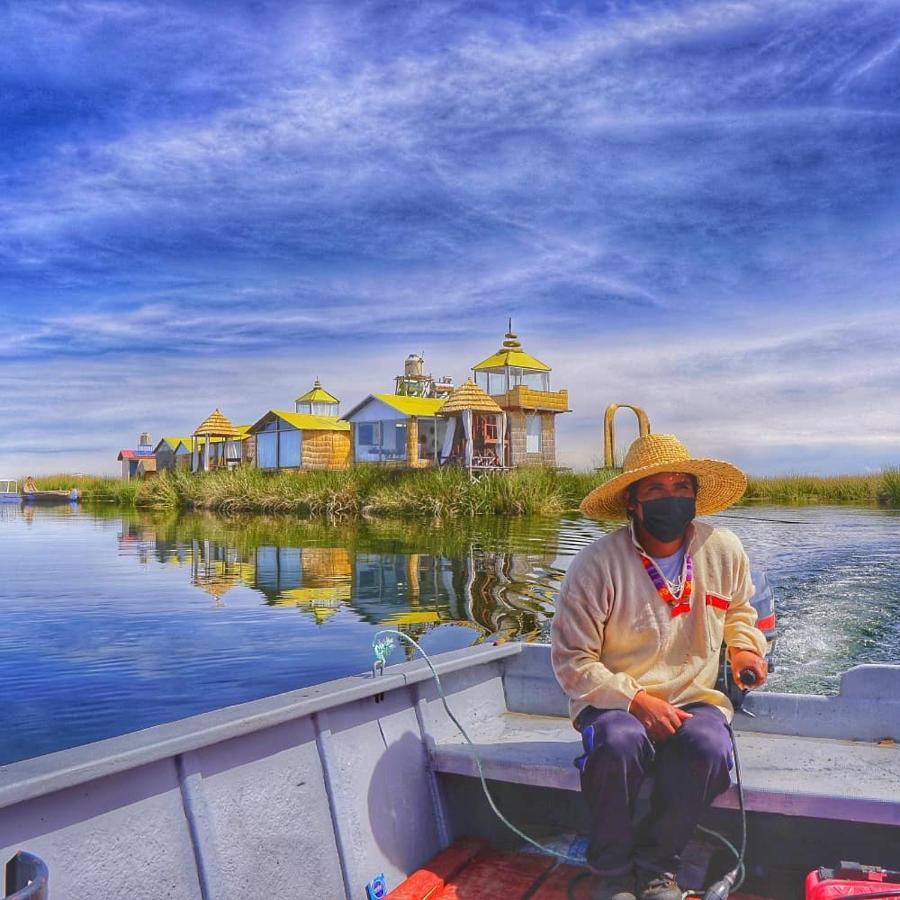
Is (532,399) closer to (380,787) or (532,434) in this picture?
(532,434)

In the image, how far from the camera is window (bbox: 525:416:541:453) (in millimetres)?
40312

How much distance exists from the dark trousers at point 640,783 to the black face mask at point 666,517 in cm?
68

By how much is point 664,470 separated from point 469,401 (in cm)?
3345

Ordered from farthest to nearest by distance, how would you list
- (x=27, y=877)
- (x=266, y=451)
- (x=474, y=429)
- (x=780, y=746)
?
(x=266, y=451)
(x=474, y=429)
(x=780, y=746)
(x=27, y=877)

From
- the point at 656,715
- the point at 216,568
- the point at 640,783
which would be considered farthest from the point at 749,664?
the point at 216,568

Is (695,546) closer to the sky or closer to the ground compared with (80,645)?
closer to the sky

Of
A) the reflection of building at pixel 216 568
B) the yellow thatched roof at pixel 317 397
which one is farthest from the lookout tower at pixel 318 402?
the reflection of building at pixel 216 568

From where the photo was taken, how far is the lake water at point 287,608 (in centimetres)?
829

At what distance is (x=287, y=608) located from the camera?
1336 centimetres

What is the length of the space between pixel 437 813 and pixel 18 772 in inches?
74.7

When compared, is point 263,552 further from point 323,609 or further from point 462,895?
point 462,895

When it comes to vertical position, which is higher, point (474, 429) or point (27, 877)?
point (474, 429)

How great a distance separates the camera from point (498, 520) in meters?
29.3

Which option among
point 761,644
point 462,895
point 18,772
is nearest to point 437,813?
point 462,895
